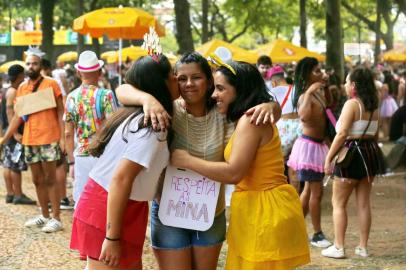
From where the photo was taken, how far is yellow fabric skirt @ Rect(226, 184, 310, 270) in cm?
386

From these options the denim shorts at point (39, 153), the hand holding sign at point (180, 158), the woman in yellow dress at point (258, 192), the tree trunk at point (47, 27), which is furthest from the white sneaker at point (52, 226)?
the tree trunk at point (47, 27)

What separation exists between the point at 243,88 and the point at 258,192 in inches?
21.6

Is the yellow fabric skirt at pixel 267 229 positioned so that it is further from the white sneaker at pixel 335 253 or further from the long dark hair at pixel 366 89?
the white sneaker at pixel 335 253

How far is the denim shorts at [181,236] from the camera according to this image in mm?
3924

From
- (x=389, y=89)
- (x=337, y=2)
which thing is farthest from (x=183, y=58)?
(x=389, y=89)

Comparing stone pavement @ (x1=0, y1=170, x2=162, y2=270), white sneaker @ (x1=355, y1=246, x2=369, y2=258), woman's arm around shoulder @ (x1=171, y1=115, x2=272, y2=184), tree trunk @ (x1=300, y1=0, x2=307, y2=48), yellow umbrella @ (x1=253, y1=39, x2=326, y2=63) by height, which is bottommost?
white sneaker @ (x1=355, y1=246, x2=369, y2=258)

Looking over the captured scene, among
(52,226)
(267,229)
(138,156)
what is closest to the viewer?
(138,156)

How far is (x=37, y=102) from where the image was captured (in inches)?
317

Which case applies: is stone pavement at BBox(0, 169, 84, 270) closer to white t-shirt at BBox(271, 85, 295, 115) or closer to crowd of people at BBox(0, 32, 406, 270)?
white t-shirt at BBox(271, 85, 295, 115)

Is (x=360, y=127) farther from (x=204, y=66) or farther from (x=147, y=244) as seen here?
(x=204, y=66)

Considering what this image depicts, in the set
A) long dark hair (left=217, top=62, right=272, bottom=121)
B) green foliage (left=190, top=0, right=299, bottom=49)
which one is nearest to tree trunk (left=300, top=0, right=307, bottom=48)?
green foliage (left=190, top=0, right=299, bottom=49)

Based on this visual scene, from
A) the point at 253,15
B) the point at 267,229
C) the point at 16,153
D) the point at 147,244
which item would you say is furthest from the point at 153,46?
the point at 253,15

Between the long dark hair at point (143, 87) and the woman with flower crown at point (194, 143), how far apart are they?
21 centimetres

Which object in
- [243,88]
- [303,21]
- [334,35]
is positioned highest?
[303,21]
